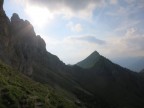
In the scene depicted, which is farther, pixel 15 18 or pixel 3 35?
pixel 15 18

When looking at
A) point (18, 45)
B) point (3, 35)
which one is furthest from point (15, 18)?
point (3, 35)

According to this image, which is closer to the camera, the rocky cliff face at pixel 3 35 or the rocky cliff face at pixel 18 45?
the rocky cliff face at pixel 3 35

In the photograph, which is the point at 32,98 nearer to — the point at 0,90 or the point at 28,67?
the point at 0,90

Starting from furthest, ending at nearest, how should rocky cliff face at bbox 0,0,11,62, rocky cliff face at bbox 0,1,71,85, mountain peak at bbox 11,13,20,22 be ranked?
1. mountain peak at bbox 11,13,20,22
2. rocky cliff face at bbox 0,1,71,85
3. rocky cliff face at bbox 0,0,11,62

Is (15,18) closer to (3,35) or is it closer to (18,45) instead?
(18,45)

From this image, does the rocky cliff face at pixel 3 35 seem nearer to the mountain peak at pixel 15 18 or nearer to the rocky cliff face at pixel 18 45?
the rocky cliff face at pixel 18 45

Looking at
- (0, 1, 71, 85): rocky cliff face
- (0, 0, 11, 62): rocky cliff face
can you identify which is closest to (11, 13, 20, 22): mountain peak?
(0, 1, 71, 85): rocky cliff face

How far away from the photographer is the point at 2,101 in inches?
1677

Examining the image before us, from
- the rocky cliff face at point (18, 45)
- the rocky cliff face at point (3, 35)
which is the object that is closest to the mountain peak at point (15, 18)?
the rocky cliff face at point (18, 45)

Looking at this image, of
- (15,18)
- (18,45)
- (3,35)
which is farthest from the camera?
(15,18)

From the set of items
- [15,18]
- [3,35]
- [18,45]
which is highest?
[15,18]

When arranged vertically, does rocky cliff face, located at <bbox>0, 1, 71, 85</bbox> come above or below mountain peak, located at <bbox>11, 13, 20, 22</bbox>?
below

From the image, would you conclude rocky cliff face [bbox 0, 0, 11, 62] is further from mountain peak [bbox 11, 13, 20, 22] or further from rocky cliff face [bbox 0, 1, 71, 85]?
mountain peak [bbox 11, 13, 20, 22]

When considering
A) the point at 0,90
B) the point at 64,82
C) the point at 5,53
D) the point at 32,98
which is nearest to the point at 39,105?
the point at 32,98
